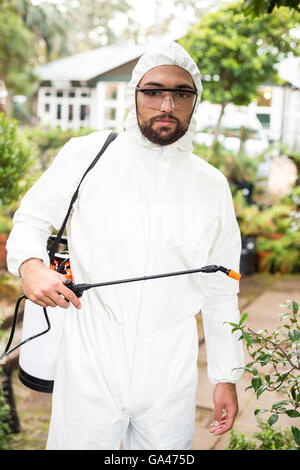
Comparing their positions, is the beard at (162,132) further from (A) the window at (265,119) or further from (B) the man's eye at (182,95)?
(A) the window at (265,119)

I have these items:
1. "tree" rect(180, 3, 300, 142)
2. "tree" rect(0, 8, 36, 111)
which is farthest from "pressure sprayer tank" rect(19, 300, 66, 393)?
"tree" rect(0, 8, 36, 111)

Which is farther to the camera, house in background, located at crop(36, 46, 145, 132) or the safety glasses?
house in background, located at crop(36, 46, 145, 132)

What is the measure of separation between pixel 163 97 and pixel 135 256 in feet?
1.71

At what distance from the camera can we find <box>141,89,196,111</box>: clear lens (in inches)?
70.4

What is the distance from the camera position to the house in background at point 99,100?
45.5 feet

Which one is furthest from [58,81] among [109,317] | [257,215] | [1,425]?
[109,317]

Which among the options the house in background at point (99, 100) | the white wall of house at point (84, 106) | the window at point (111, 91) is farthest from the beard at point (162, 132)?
the window at point (111, 91)

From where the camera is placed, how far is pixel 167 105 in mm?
1768

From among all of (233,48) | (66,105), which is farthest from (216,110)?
(233,48)

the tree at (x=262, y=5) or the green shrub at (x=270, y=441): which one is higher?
the tree at (x=262, y=5)

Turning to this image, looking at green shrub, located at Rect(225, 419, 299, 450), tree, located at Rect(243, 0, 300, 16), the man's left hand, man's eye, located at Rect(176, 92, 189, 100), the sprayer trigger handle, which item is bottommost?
green shrub, located at Rect(225, 419, 299, 450)

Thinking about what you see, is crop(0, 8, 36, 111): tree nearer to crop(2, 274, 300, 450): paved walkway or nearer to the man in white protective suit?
crop(2, 274, 300, 450): paved walkway

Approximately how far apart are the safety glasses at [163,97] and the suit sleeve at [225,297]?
1.03ft
